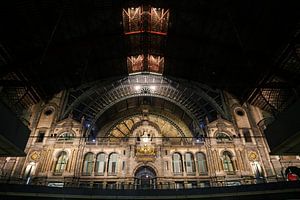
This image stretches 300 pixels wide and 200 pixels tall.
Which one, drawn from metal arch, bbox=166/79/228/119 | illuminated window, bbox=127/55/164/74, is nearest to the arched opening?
metal arch, bbox=166/79/228/119

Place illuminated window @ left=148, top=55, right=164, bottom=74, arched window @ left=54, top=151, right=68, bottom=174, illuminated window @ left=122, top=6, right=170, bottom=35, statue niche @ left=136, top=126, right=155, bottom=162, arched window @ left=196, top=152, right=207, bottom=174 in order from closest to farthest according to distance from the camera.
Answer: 1. illuminated window @ left=122, top=6, right=170, bottom=35
2. arched window @ left=54, top=151, right=68, bottom=174
3. statue niche @ left=136, top=126, right=155, bottom=162
4. arched window @ left=196, top=152, right=207, bottom=174
5. illuminated window @ left=148, top=55, right=164, bottom=74

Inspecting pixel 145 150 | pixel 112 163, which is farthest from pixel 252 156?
pixel 112 163

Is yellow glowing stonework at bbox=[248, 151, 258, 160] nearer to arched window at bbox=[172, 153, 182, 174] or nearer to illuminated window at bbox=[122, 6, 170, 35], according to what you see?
arched window at bbox=[172, 153, 182, 174]

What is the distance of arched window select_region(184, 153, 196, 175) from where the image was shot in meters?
25.8

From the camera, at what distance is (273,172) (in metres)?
23.5

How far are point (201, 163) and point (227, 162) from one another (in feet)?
11.8

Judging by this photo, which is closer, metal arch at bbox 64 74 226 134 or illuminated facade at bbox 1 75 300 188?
illuminated facade at bbox 1 75 300 188

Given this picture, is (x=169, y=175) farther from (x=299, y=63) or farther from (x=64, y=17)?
(x=64, y=17)

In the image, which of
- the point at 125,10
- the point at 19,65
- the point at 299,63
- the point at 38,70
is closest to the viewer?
the point at 299,63

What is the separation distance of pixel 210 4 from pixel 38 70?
23183mm

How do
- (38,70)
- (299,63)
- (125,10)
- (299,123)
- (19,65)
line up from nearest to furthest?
(299,123), (299,63), (19,65), (125,10), (38,70)

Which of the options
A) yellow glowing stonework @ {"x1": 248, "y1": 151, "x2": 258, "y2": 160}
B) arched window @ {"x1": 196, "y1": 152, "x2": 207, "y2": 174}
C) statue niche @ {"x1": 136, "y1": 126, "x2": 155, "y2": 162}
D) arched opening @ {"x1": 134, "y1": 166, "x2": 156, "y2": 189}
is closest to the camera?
arched opening @ {"x1": 134, "y1": 166, "x2": 156, "y2": 189}

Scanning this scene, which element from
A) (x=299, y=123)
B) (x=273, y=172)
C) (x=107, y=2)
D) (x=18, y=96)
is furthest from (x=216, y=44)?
(x=18, y=96)

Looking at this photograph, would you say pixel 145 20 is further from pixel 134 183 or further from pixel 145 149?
pixel 134 183
